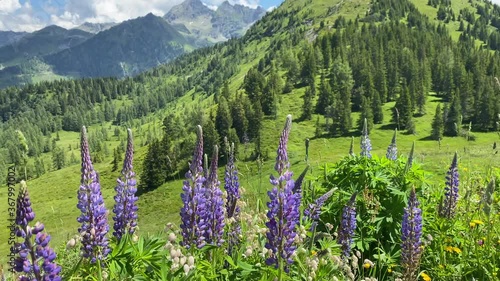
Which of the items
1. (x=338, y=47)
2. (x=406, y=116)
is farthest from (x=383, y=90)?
(x=338, y=47)

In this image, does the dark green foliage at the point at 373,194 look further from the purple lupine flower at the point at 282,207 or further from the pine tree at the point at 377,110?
the pine tree at the point at 377,110

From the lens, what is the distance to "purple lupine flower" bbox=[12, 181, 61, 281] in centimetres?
314

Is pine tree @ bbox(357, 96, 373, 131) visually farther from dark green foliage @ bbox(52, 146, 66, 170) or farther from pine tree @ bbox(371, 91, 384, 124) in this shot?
dark green foliage @ bbox(52, 146, 66, 170)

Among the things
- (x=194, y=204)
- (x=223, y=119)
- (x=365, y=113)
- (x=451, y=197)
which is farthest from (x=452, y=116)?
(x=194, y=204)

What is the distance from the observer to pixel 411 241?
6082mm

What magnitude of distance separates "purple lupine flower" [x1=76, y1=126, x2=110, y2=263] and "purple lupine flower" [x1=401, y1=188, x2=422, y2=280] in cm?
447

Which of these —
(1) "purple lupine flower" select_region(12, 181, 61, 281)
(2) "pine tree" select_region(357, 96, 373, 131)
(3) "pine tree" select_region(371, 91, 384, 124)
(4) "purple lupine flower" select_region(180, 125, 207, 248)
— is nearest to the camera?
(1) "purple lupine flower" select_region(12, 181, 61, 281)

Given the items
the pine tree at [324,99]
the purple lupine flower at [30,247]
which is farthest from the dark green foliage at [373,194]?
the pine tree at [324,99]

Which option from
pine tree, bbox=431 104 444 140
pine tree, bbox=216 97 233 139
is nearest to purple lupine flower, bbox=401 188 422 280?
pine tree, bbox=216 97 233 139

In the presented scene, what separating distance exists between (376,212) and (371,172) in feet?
3.53

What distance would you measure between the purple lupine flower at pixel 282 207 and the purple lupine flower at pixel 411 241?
2.33 m

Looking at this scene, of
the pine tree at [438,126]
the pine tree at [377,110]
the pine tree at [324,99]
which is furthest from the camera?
the pine tree at [324,99]

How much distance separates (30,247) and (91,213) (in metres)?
2.18

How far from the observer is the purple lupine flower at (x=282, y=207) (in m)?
4.44
